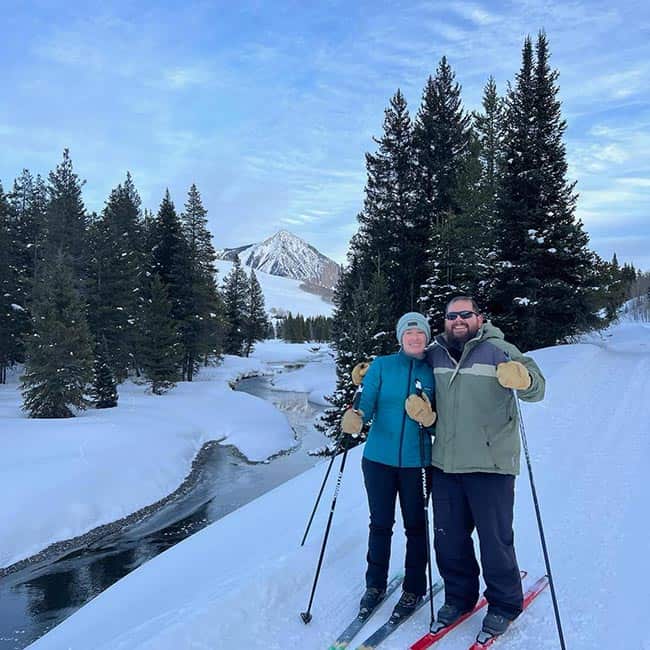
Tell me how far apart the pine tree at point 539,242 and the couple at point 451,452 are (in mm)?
15726

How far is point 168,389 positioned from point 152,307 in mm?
4729

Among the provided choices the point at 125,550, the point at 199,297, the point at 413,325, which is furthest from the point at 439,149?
the point at 413,325

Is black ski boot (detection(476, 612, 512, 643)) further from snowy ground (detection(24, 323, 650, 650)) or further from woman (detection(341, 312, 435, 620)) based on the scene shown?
woman (detection(341, 312, 435, 620))

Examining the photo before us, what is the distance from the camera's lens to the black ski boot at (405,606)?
348 centimetres

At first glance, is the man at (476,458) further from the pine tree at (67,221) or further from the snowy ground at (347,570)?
the pine tree at (67,221)

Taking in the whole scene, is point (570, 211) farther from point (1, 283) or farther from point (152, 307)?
point (1, 283)

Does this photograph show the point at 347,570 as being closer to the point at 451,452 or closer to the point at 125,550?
the point at 451,452

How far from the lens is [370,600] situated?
365 centimetres

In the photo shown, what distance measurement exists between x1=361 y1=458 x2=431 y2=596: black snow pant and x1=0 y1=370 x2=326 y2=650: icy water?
6983mm

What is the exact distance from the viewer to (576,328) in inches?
765

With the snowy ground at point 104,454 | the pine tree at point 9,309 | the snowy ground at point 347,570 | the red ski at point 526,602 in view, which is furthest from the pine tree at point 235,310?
the red ski at point 526,602

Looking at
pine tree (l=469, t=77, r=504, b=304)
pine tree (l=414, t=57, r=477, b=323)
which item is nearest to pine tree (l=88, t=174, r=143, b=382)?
pine tree (l=414, t=57, r=477, b=323)

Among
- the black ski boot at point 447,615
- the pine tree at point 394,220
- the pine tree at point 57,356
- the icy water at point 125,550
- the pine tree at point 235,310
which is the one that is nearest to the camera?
the black ski boot at point 447,615

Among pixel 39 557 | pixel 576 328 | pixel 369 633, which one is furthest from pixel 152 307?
pixel 369 633
